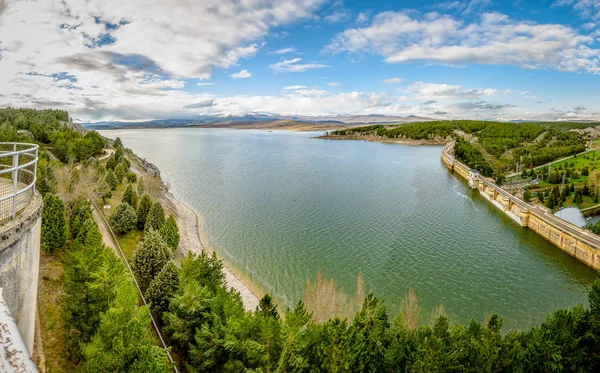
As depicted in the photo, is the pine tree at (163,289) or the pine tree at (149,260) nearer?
the pine tree at (163,289)

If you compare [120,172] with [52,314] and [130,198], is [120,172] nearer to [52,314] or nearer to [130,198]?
[130,198]

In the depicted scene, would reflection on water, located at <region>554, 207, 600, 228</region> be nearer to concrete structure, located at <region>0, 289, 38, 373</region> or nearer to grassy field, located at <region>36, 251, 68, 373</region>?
grassy field, located at <region>36, 251, 68, 373</region>

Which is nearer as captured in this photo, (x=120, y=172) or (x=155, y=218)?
(x=155, y=218)

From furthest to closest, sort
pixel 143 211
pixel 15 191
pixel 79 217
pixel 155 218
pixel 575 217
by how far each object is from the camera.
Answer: pixel 575 217, pixel 143 211, pixel 155 218, pixel 79 217, pixel 15 191

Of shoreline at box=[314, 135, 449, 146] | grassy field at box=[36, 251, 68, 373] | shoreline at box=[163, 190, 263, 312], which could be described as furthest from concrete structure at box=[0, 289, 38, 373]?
shoreline at box=[314, 135, 449, 146]

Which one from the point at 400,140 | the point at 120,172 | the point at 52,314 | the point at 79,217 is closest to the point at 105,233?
the point at 79,217

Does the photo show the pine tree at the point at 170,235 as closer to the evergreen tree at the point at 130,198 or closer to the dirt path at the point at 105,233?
the dirt path at the point at 105,233

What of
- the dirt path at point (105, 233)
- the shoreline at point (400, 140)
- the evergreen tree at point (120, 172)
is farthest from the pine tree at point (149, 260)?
the shoreline at point (400, 140)
